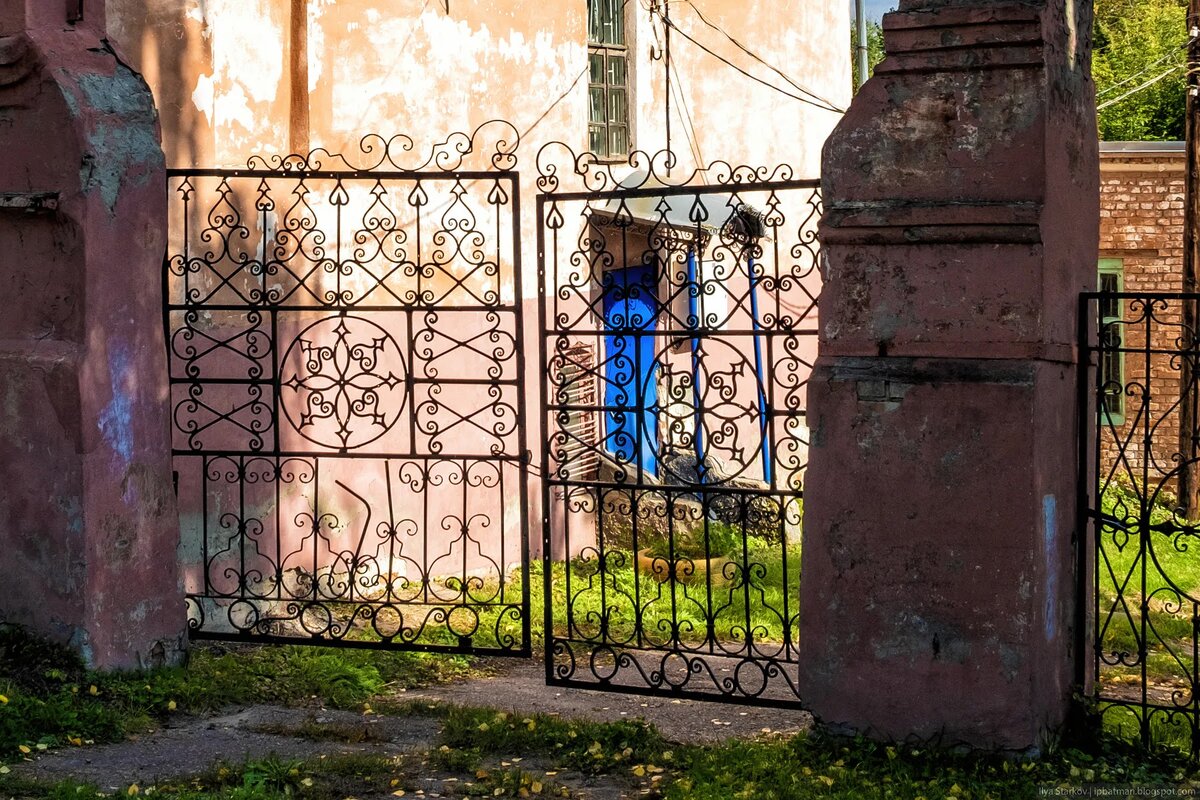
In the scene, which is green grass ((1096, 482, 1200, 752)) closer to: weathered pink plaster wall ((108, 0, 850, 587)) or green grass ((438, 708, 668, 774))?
green grass ((438, 708, 668, 774))

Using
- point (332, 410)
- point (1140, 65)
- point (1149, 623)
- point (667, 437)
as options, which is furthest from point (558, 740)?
point (1140, 65)

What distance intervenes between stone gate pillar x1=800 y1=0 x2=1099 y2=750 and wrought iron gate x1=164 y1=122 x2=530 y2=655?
212cm

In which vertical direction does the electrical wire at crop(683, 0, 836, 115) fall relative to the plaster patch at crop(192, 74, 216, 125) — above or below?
above

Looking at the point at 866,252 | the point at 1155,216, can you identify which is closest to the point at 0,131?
the point at 866,252

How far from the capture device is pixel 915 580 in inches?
210

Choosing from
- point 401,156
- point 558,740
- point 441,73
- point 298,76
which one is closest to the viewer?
point 558,740

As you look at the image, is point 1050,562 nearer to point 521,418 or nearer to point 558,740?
point 558,740

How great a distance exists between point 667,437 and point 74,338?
6.20m

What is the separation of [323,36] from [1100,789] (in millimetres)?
6886

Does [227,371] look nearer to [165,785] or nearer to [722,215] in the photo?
[165,785]

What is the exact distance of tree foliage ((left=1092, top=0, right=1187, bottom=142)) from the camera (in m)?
23.5

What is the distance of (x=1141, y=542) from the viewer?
5309mm

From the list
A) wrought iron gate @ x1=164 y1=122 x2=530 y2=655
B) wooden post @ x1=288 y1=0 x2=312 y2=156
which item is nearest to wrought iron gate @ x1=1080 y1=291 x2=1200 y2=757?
wrought iron gate @ x1=164 y1=122 x2=530 y2=655

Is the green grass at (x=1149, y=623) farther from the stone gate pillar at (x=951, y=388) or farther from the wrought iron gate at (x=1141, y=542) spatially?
the stone gate pillar at (x=951, y=388)
